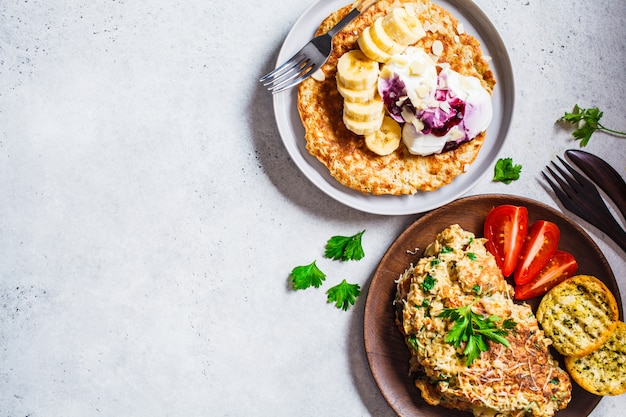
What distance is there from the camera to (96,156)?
3834mm

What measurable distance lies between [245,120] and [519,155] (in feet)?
6.06

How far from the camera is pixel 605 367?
12.1 ft

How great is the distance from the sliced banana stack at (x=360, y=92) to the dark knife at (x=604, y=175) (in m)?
1.48

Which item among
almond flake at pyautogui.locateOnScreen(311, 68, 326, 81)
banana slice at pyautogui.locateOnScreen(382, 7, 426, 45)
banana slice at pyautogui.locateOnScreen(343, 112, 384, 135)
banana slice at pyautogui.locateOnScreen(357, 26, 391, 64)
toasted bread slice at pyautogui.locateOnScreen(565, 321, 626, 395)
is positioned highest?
banana slice at pyautogui.locateOnScreen(382, 7, 426, 45)

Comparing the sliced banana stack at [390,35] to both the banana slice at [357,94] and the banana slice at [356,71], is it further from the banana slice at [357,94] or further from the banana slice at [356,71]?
the banana slice at [357,94]

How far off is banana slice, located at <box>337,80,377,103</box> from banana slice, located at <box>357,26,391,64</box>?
18 cm

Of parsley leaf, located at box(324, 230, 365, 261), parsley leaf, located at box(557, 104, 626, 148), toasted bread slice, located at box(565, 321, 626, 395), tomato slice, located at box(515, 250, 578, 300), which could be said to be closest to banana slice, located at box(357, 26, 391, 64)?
parsley leaf, located at box(324, 230, 365, 261)

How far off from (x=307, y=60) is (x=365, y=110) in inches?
19.5

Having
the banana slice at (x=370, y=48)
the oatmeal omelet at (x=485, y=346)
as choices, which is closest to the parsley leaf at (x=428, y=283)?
the oatmeal omelet at (x=485, y=346)

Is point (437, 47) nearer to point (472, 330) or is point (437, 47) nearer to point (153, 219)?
point (472, 330)

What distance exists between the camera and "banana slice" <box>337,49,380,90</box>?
3371mm

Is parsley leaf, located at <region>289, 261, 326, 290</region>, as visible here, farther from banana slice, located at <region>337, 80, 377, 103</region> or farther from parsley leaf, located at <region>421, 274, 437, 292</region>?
banana slice, located at <region>337, 80, 377, 103</region>

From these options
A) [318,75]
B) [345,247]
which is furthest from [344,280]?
[318,75]

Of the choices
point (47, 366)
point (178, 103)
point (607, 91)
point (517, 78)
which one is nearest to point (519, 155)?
point (517, 78)
